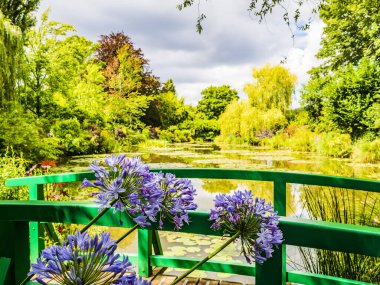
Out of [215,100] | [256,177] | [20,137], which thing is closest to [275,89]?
[20,137]

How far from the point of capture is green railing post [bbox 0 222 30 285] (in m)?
0.90

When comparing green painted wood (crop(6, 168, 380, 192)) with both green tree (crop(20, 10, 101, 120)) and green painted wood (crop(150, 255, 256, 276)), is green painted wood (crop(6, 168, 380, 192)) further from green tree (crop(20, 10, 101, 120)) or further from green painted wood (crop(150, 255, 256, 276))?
green tree (crop(20, 10, 101, 120))

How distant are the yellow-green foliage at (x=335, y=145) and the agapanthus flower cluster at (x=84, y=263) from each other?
1482cm

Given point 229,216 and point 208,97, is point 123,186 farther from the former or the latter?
point 208,97

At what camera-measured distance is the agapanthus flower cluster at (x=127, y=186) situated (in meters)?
0.58

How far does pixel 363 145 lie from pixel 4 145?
1182 centimetres

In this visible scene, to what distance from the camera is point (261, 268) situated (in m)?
0.88

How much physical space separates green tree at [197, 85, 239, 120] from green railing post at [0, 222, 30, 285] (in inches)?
1618

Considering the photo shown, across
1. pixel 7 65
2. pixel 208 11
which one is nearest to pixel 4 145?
pixel 7 65

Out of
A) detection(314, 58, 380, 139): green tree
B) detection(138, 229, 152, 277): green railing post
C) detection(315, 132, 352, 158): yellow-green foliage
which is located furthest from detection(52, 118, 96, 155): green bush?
detection(138, 229, 152, 277): green railing post

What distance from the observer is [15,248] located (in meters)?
0.90

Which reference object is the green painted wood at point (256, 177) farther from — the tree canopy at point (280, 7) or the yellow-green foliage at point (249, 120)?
the yellow-green foliage at point (249, 120)

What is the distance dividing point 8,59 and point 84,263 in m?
10.3

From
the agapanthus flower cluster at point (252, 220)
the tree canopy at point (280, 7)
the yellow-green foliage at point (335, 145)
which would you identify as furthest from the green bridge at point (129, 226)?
the yellow-green foliage at point (335, 145)
